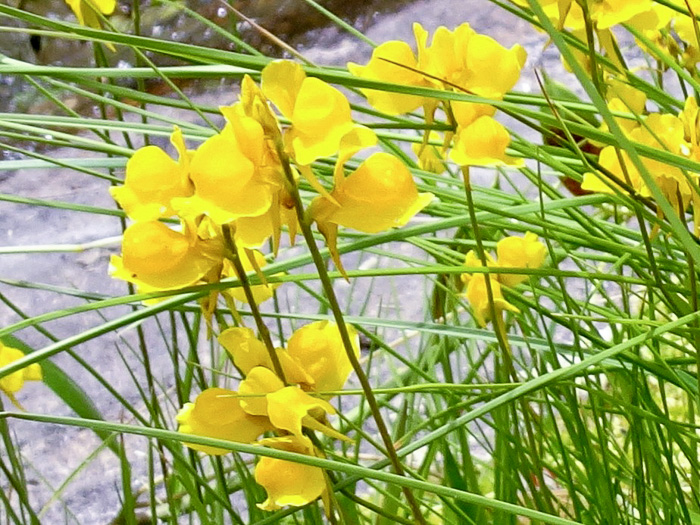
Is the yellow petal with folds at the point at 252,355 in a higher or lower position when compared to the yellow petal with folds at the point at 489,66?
lower

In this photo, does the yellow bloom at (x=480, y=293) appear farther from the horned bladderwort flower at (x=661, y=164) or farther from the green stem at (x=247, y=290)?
the green stem at (x=247, y=290)

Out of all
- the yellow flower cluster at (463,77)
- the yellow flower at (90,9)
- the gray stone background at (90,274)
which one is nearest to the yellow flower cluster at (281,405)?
the yellow flower cluster at (463,77)

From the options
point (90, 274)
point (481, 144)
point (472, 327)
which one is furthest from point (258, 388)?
point (90, 274)

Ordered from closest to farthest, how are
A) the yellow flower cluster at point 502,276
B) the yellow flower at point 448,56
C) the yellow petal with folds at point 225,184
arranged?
the yellow petal with folds at point 225,184 → the yellow flower at point 448,56 → the yellow flower cluster at point 502,276

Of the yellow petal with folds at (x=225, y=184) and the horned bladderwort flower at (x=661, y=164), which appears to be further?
the horned bladderwort flower at (x=661, y=164)

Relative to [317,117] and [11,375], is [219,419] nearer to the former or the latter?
[317,117]

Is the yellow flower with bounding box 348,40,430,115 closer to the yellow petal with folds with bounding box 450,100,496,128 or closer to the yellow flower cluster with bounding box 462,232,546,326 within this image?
the yellow petal with folds with bounding box 450,100,496,128

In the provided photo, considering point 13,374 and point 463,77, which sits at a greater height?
point 463,77
